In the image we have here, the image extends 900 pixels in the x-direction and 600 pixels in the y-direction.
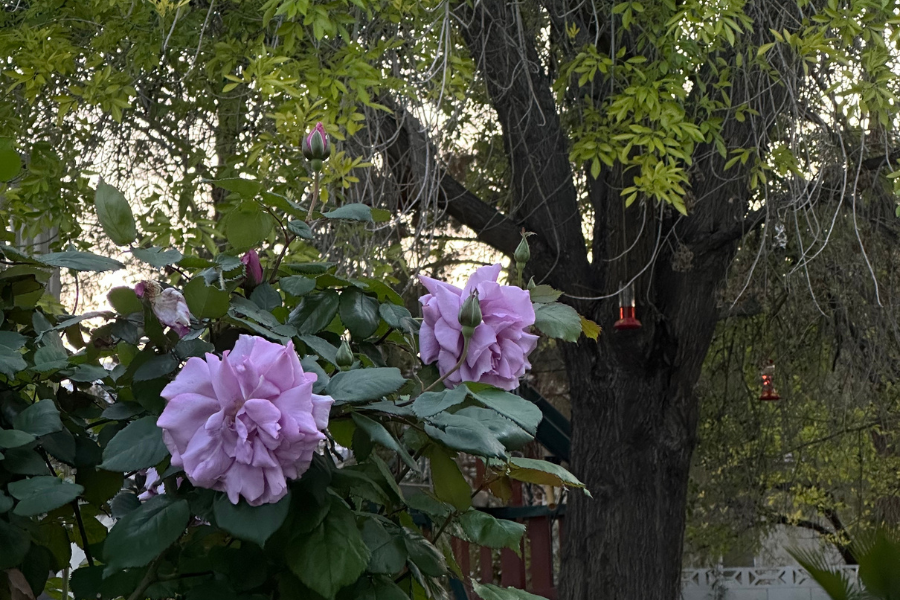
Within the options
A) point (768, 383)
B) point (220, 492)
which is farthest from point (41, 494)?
point (768, 383)

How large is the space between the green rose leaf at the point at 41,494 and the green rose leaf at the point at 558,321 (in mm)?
453

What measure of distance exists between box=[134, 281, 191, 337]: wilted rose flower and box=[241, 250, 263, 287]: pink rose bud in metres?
0.16

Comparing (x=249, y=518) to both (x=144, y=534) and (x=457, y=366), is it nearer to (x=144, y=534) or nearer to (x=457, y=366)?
(x=144, y=534)

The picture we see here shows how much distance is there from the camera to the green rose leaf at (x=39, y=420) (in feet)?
2.75

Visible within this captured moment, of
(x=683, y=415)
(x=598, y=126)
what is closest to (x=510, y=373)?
(x=598, y=126)

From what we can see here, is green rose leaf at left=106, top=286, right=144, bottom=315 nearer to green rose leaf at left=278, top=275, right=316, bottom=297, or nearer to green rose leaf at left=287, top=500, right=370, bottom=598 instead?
→ green rose leaf at left=278, top=275, right=316, bottom=297

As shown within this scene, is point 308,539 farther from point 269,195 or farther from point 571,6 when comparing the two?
point 571,6

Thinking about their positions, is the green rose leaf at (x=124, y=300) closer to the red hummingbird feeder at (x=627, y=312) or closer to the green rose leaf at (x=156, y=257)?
the green rose leaf at (x=156, y=257)

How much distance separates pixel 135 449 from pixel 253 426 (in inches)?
4.2

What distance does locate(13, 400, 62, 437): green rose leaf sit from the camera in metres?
0.84

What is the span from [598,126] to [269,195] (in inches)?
124

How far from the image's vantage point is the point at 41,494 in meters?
0.79

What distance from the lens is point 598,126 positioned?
13.1ft

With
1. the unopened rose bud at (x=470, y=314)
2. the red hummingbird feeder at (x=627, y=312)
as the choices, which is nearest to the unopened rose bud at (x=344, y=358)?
the unopened rose bud at (x=470, y=314)
